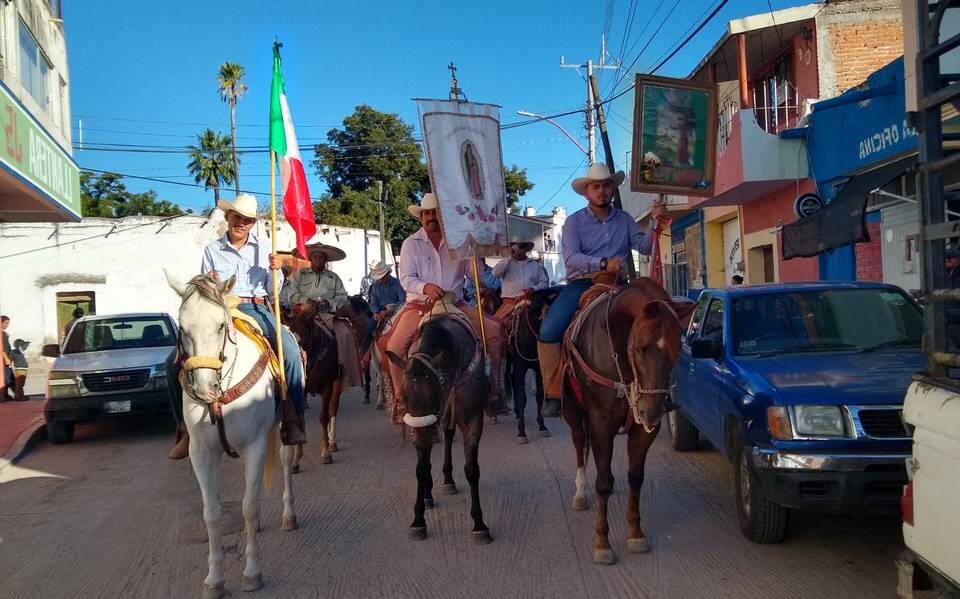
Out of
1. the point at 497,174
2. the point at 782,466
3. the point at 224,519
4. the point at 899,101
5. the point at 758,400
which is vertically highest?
the point at 899,101

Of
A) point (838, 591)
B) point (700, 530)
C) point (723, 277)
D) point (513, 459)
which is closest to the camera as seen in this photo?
point (838, 591)

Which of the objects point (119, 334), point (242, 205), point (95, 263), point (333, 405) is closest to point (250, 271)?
point (242, 205)

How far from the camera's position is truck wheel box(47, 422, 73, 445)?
10055 mm

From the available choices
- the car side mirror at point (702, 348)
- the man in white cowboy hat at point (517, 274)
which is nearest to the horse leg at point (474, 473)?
the car side mirror at point (702, 348)

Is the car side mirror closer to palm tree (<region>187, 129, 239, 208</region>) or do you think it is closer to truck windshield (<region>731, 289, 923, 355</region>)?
truck windshield (<region>731, 289, 923, 355</region>)

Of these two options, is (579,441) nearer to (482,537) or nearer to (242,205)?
(482,537)

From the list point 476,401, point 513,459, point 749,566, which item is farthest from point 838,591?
point 513,459

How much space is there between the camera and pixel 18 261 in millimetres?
28141

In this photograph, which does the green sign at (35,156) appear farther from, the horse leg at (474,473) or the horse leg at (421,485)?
the horse leg at (474,473)

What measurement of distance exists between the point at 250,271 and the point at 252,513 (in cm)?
213

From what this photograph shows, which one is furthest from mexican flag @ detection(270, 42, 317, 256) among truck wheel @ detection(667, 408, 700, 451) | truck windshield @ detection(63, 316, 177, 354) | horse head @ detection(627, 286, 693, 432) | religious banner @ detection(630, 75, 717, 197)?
truck windshield @ detection(63, 316, 177, 354)

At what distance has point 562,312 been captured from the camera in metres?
5.78

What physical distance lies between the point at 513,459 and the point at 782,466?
3.78m

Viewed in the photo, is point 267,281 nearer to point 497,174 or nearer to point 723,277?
point 497,174
